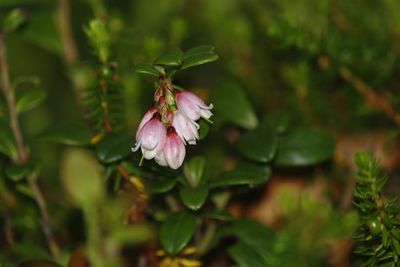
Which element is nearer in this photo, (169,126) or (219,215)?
(169,126)

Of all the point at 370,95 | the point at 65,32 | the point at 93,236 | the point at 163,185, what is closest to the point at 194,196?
the point at 163,185

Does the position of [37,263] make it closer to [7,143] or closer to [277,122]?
[7,143]

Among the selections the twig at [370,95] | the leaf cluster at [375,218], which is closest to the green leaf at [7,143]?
the leaf cluster at [375,218]

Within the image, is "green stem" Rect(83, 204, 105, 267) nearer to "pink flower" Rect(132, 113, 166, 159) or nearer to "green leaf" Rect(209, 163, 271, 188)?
"green leaf" Rect(209, 163, 271, 188)

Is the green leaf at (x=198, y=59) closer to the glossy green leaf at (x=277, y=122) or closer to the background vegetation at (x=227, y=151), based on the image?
the background vegetation at (x=227, y=151)

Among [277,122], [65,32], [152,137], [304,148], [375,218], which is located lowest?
[375,218]

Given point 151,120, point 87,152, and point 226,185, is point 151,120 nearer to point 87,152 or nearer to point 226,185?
point 226,185
